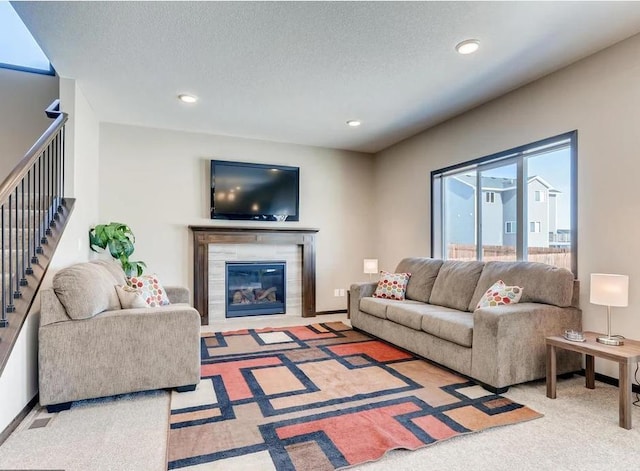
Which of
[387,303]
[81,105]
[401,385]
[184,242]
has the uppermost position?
[81,105]

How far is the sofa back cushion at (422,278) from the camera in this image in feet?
14.0

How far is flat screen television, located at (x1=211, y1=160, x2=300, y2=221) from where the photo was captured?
5125 mm

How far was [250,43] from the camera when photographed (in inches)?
111

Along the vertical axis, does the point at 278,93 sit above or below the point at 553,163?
above

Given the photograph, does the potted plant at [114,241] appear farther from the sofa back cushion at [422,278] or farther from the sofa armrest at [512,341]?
the sofa armrest at [512,341]

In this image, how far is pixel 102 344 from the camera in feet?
8.24

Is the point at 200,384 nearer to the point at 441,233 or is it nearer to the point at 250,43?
the point at 250,43

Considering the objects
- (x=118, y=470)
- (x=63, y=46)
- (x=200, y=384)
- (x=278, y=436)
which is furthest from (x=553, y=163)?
(x=63, y=46)

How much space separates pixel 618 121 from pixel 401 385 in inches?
105

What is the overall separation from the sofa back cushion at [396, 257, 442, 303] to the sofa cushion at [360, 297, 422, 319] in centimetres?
14

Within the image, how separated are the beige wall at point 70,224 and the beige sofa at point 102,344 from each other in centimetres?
12

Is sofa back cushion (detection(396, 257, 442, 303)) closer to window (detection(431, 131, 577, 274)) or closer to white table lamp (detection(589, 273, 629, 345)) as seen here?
window (detection(431, 131, 577, 274))

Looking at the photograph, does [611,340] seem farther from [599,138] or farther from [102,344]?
[102,344]

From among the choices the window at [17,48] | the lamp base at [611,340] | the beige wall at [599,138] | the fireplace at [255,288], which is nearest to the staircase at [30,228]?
the window at [17,48]
